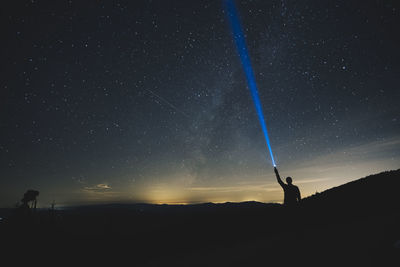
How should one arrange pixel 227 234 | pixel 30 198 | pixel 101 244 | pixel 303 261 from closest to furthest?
pixel 303 261 < pixel 30 198 < pixel 227 234 < pixel 101 244

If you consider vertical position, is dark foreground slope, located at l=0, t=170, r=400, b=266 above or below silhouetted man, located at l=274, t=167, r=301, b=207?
below

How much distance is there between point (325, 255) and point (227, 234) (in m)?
6.12

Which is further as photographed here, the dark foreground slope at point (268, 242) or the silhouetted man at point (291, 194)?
the silhouetted man at point (291, 194)

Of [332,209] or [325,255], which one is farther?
[332,209]

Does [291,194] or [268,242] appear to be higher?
[291,194]

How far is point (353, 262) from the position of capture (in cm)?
283

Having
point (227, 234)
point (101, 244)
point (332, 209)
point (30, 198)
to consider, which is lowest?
point (101, 244)

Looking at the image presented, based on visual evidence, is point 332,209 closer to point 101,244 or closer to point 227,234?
point 227,234

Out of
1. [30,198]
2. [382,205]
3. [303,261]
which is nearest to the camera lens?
[303,261]

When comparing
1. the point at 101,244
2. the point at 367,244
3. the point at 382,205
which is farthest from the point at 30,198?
the point at 382,205

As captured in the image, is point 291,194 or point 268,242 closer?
point 291,194

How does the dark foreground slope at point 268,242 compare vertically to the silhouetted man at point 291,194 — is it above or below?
below

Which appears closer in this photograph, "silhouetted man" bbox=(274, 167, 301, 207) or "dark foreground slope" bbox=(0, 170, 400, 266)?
"dark foreground slope" bbox=(0, 170, 400, 266)

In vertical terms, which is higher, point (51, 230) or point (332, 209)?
point (332, 209)
